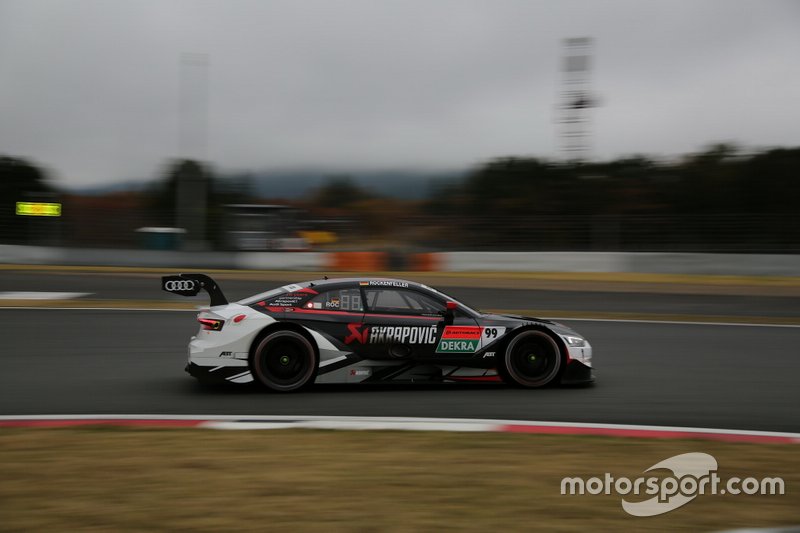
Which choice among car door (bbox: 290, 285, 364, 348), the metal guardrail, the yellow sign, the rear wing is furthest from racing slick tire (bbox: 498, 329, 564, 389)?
the yellow sign

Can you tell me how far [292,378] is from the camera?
759 centimetres

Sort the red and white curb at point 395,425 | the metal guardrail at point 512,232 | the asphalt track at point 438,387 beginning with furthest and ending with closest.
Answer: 1. the metal guardrail at point 512,232
2. the asphalt track at point 438,387
3. the red and white curb at point 395,425

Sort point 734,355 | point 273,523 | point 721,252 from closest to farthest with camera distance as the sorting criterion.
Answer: point 273,523
point 734,355
point 721,252

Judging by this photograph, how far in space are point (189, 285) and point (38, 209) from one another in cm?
2457

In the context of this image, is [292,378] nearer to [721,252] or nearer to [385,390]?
[385,390]

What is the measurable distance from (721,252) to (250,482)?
2276 cm

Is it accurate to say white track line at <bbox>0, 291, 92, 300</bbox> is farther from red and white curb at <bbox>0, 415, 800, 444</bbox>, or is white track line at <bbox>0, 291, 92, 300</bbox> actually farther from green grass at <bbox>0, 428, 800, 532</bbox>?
green grass at <bbox>0, 428, 800, 532</bbox>

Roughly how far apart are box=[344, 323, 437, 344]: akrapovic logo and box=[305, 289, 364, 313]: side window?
8.5 inches

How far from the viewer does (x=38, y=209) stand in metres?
29.5

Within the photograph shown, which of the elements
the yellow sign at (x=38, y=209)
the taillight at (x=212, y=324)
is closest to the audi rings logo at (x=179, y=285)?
the taillight at (x=212, y=324)

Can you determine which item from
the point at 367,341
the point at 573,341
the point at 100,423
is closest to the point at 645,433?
the point at 573,341

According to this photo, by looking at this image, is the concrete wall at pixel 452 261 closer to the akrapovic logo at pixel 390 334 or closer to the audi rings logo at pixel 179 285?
the audi rings logo at pixel 179 285

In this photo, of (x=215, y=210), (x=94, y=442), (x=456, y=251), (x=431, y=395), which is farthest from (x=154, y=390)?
(x=215, y=210)

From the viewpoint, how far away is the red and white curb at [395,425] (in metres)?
6.08
